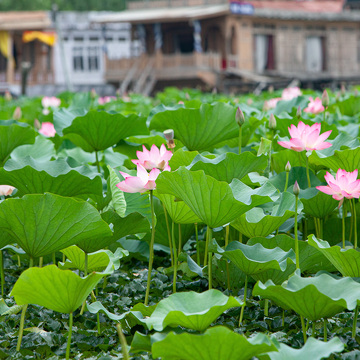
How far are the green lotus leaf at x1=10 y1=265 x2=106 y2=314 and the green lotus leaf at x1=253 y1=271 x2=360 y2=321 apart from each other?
36 cm

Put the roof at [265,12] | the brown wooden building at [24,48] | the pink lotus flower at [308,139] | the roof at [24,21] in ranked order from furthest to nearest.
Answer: the brown wooden building at [24,48]
the roof at [24,21]
the roof at [265,12]
the pink lotus flower at [308,139]

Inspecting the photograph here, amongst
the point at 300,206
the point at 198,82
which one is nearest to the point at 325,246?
the point at 300,206

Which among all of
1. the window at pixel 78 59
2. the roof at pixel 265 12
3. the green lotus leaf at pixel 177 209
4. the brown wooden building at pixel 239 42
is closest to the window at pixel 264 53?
the brown wooden building at pixel 239 42

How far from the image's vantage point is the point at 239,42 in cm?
2128

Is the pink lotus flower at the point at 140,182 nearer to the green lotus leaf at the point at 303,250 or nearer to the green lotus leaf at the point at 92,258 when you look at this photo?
the green lotus leaf at the point at 92,258

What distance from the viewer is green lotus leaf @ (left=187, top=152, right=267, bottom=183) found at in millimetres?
1681

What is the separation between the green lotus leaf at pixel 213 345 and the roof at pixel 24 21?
2413cm

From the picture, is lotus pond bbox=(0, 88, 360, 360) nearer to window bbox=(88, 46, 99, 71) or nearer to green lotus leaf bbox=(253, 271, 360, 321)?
green lotus leaf bbox=(253, 271, 360, 321)

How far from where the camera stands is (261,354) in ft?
3.56

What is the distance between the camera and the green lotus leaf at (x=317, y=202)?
1.76m

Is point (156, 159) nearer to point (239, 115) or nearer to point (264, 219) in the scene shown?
point (264, 219)

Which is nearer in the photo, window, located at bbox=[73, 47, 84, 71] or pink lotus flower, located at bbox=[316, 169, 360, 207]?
pink lotus flower, located at bbox=[316, 169, 360, 207]

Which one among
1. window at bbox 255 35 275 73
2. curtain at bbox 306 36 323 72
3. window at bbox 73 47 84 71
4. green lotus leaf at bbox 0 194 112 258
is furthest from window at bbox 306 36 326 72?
green lotus leaf at bbox 0 194 112 258

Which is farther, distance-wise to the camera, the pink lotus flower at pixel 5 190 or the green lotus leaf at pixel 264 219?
the pink lotus flower at pixel 5 190
